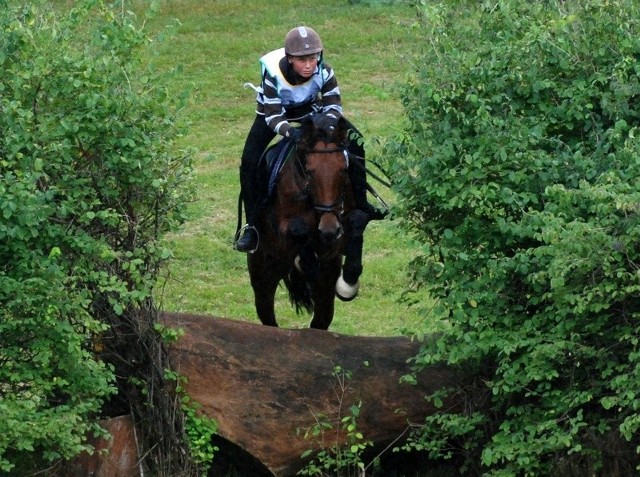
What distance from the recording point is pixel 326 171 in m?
10.4

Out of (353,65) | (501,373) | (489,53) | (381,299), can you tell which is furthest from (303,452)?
(353,65)

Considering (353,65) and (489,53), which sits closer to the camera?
(489,53)

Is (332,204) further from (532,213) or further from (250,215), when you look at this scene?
(532,213)

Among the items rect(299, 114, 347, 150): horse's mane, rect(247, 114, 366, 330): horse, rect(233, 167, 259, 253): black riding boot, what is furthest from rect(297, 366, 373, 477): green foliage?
rect(233, 167, 259, 253): black riding boot

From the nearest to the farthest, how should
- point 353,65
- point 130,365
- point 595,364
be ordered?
point 595,364 → point 130,365 → point 353,65

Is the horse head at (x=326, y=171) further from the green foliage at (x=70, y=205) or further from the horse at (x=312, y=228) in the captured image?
the green foliage at (x=70, y=205)

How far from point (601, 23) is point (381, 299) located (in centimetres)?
579

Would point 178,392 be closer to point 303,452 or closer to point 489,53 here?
point 303,452

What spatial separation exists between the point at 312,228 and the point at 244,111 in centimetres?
1205

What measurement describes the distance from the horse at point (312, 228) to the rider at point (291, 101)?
4.6 inches

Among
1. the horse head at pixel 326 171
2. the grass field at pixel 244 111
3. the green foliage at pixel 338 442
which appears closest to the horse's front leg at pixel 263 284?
the grass field at pixel 244 111

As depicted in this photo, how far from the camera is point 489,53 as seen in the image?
8.60m

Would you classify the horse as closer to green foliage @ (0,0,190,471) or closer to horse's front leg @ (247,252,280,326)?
horse's front leg @ (247,252,280,326)

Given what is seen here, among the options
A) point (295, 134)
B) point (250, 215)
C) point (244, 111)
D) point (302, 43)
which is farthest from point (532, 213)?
point (244, 111)
